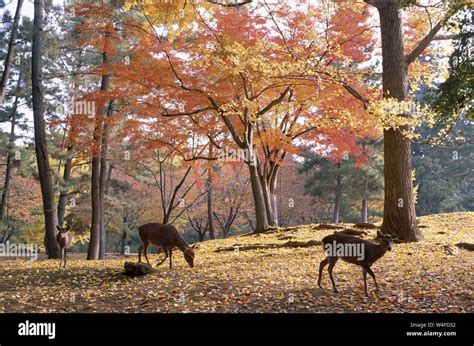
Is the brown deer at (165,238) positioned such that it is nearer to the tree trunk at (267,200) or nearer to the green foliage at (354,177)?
the tree trunk at (267,200)

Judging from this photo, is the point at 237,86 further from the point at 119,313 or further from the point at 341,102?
the point at 119,313

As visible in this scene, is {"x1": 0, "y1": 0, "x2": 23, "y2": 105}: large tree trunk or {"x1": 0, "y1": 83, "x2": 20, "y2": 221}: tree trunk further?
{"x1": 0, "y1": 83, "x2": 20, "y2": 221}: tree trunk

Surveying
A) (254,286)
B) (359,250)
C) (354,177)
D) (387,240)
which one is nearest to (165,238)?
(254,286)

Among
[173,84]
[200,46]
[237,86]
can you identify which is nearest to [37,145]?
[173,84]

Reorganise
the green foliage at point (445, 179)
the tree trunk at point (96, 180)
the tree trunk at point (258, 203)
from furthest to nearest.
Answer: the green foliage at point (445, 179) < the tree trunk at point (258, 203) < the tree trunk at point (96, 180)

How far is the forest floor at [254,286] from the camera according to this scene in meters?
7.00

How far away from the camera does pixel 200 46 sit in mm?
16344

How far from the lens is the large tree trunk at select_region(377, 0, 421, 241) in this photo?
1221 centimetres

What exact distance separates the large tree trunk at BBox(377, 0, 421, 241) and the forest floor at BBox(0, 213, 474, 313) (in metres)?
0.96

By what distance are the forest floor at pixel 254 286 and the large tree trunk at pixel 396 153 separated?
0.96m

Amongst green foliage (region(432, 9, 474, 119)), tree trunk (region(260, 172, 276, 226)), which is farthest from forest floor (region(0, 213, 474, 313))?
tree trunk (region(260, 172, 276, 226))

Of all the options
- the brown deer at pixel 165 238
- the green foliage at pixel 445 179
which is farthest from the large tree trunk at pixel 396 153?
the green foliage at pixel 445 179

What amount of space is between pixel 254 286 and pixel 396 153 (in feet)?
20.4

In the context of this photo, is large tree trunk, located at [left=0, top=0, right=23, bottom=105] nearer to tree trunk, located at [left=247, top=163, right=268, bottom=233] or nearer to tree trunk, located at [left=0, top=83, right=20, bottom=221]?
tree trunk, located at [left=0, top=83, right=20, bottom=221]
